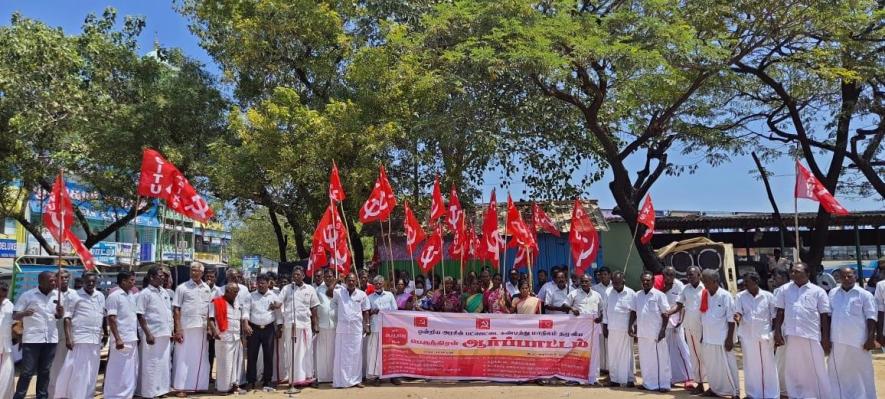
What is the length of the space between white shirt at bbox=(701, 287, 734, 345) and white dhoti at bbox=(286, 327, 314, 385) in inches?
199

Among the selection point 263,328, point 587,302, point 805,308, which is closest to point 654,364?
point 587,302

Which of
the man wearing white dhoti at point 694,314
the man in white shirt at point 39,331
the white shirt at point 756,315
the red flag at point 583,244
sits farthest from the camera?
the red flag at point 583,244

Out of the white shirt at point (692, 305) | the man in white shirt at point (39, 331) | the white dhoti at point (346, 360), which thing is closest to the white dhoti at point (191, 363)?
the man in white shirt at point (39, 331)

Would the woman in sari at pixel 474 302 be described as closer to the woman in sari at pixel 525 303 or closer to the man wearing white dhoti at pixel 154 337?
the woman in sari at pixel 525 303

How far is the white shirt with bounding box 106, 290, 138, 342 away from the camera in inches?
325

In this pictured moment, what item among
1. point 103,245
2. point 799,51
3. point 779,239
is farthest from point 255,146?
point 103,245

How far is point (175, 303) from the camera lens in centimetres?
879

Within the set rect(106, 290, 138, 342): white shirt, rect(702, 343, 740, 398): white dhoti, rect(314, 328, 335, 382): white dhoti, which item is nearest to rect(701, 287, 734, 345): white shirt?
rect(702, 343, 740, 398): white dhoti

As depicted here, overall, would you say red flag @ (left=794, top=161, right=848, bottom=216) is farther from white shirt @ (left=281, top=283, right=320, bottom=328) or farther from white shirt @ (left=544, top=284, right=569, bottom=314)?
white shirt @ (left=281, top=283, right=320, bottom=328)

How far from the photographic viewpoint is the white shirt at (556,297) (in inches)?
388

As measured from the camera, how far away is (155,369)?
856 cm

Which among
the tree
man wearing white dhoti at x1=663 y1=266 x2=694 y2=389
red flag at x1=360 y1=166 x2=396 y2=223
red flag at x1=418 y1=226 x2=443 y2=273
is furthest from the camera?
the tree

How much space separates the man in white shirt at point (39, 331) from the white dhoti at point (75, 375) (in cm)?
18

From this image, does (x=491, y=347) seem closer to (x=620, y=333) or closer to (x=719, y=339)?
(x=620, y=333)
